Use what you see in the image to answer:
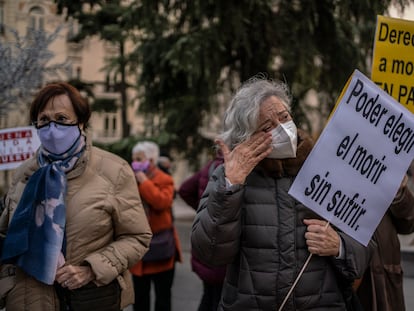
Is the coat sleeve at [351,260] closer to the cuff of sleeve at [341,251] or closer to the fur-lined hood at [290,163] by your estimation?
the cuff of sleeve at [341,251]

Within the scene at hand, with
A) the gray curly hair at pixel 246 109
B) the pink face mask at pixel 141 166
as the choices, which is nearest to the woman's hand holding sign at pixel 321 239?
the gray curly hair at pixel 246 109

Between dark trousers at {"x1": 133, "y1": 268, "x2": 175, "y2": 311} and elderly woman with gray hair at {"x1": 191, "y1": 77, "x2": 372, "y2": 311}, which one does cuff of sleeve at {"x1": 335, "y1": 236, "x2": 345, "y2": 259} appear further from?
dark trousers at {"x1": 133, "y1": 268, "x2": 175, "y2": 311}

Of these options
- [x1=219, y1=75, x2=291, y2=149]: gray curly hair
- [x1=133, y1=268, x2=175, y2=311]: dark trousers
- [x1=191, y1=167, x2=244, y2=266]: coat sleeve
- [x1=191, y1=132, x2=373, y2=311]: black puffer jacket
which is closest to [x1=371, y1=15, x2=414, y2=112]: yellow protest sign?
[x1=219, y1=75, x2=291, y2=149]: gray curly hair

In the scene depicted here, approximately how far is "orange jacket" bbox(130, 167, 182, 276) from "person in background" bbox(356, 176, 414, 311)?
2334 millimetres

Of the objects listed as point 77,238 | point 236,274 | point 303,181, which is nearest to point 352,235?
point 303,181

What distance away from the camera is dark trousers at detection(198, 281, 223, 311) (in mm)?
4740

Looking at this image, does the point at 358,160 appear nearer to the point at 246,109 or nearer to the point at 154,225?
the point at 246,109

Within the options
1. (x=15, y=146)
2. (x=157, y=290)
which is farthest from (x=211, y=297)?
(x=15, y=146)

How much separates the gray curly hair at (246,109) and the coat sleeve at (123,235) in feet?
1.82

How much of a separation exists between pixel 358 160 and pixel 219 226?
0.68m

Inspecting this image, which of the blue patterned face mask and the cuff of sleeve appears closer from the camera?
the cuff of sleeve

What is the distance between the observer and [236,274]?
277 cm

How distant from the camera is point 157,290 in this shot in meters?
5.84

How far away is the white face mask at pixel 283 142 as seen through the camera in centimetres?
267
